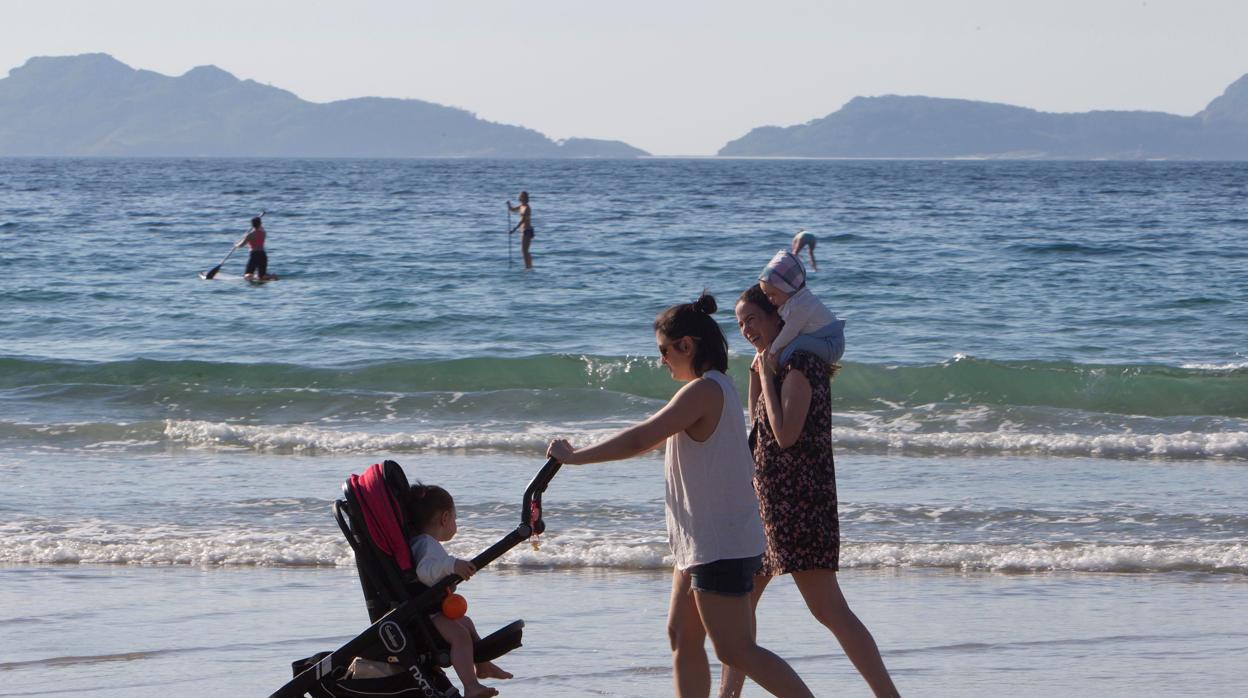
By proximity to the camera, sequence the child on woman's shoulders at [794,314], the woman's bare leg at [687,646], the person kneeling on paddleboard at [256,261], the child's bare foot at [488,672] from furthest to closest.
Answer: the person kneeling on paddleboard at [256,261] < the child on woman's shoulders at [794,314] < the woman's bare leg at [687,646] < the child's bare foot at [488,672]

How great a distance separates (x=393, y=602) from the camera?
4172mm

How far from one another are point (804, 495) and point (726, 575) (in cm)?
54

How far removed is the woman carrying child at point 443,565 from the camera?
4098mm

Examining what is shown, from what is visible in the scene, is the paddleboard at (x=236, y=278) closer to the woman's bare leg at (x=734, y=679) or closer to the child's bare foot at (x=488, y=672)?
the woman's bare leg at (x=734, y=679)

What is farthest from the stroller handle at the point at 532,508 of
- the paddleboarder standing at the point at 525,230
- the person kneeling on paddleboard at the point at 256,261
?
the paddleboarder standing at the point at 525,230

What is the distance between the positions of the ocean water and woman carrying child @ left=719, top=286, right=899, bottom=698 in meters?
0.73

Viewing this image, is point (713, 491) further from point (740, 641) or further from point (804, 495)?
point (804, 495)

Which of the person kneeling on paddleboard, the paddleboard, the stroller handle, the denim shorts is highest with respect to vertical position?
the stroller handle

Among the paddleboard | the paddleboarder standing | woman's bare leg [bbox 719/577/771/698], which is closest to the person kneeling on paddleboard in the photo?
the paddleboard

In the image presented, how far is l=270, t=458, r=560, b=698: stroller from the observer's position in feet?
13.4

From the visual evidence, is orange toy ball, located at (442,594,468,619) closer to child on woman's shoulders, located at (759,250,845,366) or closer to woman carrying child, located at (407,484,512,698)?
woman carrying child, located at (407,484,512,698)

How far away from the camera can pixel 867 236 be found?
36.7m

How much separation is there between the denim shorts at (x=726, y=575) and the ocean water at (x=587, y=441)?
1.25 metres

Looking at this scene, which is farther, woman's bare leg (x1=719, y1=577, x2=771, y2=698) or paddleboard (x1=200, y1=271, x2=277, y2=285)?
paddleboard (x1=200, y1=271, x2=277, y2=285)
